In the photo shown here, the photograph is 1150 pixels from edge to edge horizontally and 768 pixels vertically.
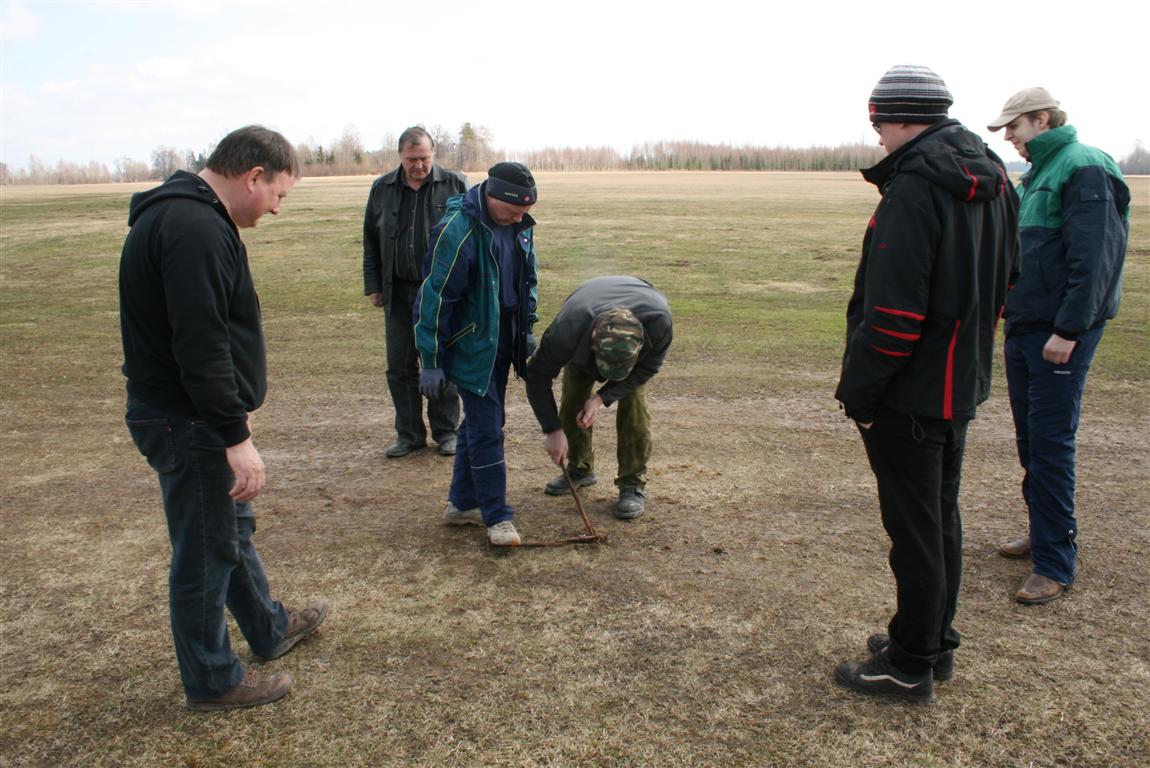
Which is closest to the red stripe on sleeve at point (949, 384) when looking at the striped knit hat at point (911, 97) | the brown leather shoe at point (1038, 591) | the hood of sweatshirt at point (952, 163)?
the hood of sweatshirt at point (952, 163)

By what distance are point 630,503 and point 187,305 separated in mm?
2812

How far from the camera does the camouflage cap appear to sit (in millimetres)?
4234

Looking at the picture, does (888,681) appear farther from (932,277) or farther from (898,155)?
(898,155)

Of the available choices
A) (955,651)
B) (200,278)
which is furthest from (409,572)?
(955,651)

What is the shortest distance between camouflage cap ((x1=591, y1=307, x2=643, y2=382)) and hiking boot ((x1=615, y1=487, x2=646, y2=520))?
3.04 feet

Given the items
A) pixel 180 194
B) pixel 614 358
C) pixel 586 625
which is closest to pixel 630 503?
pixel 614 358

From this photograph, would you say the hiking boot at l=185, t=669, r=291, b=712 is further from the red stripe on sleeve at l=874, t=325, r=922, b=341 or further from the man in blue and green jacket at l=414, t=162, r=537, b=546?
the red stripe on sleeve at l=874, t=325, r=922, b=341

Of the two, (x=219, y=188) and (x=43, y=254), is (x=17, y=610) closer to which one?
(x=219, y=188)

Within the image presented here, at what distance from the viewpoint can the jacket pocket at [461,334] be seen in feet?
14.6

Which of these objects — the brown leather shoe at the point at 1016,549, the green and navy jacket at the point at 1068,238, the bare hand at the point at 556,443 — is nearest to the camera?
the green and navy jacket at the point at 1068,238

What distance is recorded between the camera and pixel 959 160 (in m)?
2.77

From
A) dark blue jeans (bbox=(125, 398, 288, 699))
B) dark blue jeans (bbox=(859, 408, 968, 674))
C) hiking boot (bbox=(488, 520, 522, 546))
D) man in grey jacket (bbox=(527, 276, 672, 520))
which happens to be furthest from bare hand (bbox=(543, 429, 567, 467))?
dark blue jeans (bbox=(859, 408, 968, 674))

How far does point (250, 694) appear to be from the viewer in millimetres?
3289

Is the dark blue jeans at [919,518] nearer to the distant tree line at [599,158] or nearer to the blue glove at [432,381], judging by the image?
the blue glove at [432,381]
